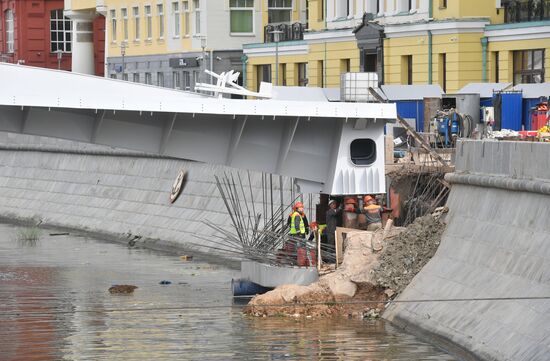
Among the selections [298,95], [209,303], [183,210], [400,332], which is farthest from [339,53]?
[400,332]

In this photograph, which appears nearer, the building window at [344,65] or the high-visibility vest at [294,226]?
the high-visibility vest at [294,226]

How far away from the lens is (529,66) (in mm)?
60344

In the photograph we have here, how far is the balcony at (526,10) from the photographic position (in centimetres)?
5931

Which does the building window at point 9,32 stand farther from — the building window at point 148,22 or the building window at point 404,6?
the building window at point 404,6

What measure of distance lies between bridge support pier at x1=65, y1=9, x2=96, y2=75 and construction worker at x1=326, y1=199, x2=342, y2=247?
6063 cm

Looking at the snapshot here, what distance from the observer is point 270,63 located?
259 ft

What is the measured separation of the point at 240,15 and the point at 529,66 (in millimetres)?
25484

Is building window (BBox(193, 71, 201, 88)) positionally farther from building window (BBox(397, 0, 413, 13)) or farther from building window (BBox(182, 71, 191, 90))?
building window (BBox(397, 0, 413, 13))

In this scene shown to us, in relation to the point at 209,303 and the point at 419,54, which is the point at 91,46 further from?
the point at 209,303

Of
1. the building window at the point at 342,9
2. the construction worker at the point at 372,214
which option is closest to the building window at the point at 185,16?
the building window at the point at 342,9

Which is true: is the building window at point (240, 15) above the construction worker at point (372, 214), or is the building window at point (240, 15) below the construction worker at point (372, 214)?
above

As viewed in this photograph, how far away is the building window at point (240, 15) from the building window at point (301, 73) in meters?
7.18

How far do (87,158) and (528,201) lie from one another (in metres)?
38.4

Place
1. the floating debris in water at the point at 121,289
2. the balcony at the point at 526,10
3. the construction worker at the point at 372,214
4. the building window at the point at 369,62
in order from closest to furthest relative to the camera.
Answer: the construction worker at the point at 372,214
the floating debris in water at the point at 121,289
the balcony at the point at 526,10
the building window at the point at 369,62
